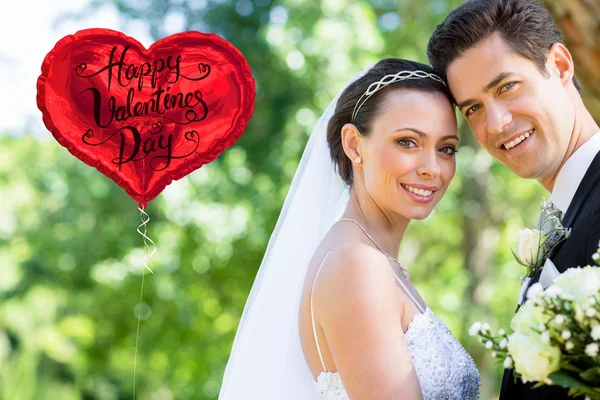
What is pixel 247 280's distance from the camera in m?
10.1

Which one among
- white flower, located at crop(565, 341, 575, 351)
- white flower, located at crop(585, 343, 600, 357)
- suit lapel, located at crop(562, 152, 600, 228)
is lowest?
white flower, located at crop(585, 343, 600, 357)

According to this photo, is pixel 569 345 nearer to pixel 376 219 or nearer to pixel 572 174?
pixel 572 174

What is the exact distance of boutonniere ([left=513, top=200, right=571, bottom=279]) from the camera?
8.67 feet

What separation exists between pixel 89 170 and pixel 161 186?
702 cm

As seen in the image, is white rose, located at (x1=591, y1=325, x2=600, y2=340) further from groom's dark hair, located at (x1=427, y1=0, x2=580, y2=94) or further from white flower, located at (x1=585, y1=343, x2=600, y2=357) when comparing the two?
groom's dark hair, located at (x1=427, y1=0, x2=580, y2=94)

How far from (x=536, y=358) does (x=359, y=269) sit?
93 cm

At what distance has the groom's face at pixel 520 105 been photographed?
2.88 metres

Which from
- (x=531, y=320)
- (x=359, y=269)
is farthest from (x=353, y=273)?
(x=531, y=320)

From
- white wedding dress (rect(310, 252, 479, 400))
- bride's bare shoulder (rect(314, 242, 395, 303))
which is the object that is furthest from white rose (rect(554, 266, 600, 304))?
white wedding dress (rect(310, 252, 479, 400))

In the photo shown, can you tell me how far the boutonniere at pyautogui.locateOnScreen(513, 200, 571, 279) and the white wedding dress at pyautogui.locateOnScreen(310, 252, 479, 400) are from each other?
424 millimetres

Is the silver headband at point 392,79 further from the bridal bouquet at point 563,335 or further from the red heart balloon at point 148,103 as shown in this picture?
the bridal bouquet at point 563,335

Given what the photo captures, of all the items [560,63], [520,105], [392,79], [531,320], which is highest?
[392,79]

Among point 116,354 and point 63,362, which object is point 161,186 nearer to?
point 116,354

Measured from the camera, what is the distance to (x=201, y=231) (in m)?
9.84
